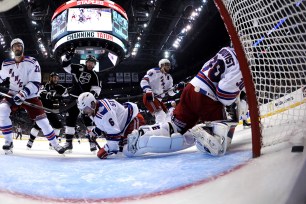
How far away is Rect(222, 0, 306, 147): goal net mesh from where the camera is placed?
4.44ft

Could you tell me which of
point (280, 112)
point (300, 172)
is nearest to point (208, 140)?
point (280, 112)

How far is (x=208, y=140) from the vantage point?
2.00 m

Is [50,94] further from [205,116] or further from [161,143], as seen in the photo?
[205,116]

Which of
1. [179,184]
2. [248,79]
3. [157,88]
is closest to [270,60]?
[248,79]

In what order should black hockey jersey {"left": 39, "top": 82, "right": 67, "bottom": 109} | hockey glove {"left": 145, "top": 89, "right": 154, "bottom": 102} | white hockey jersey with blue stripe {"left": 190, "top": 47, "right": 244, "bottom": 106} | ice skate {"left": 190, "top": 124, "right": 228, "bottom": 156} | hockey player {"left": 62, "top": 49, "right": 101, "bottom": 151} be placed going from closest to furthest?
ice skate {"left": 190, "top": 124, "right": 228, "bottom": 156}, white hockey jersey with blue stripe {"left": 190, "top": 47, "right": 244, "bottom": 106}, hockey player {"left": 62, "top": 49, "right": 101, "bottom": 151}, hockey glove {"left": 145, "top": 89, "right": 154, "bottom": 102}, black hockey jersey {"left": 39, "top": 82, "right": 67, "bottom": 109}

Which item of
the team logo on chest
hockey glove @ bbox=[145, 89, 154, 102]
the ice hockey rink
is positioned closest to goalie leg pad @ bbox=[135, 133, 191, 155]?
the ice hockey rink

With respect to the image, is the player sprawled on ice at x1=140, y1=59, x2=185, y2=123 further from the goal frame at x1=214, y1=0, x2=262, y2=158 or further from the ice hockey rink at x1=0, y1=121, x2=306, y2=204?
the goal frame at x1=214, y1=0, x2=262, y2=158

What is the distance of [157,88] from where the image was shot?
466 cm

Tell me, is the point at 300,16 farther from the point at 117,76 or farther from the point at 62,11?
the point at 117,76

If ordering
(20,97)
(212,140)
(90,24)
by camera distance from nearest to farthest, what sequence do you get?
(212,140)
(20,97)
(90,24)

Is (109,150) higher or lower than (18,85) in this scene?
lower

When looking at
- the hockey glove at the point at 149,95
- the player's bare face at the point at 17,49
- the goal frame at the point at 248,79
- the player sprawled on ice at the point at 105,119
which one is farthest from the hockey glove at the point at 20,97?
the goal frame at the point at 248,79

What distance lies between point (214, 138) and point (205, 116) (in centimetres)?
41

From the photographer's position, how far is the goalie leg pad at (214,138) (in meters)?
1.98
